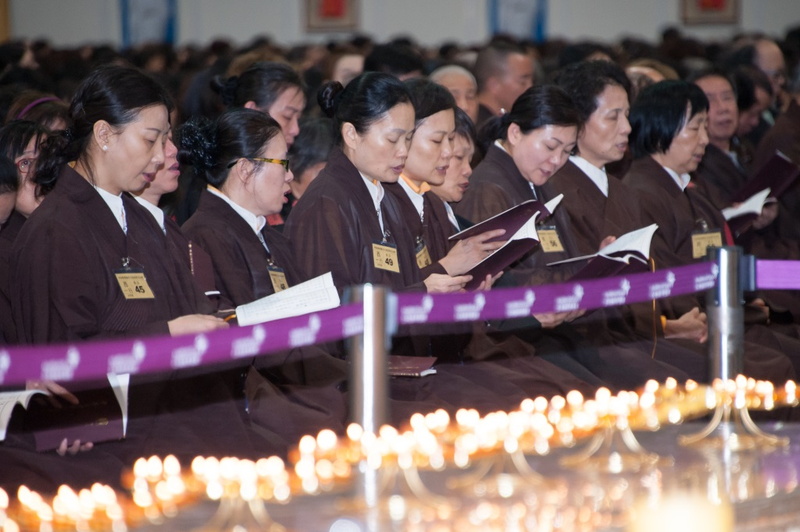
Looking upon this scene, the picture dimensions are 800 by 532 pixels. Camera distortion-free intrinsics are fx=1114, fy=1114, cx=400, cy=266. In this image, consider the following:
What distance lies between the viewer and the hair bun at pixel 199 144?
3129 mm

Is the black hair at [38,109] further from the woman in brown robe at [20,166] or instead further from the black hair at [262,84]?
the black hair at [262,84]

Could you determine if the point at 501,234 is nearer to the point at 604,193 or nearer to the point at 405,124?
the point at 405,124

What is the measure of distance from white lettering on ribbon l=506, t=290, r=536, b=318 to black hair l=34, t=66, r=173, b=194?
3.40ft

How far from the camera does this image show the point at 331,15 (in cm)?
1068

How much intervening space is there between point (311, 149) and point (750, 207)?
1.65 meters

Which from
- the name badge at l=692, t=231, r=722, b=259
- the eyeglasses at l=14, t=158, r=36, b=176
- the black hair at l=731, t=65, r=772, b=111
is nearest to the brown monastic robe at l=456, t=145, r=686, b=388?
the name badge at l=692, t=231, r=722, b=259

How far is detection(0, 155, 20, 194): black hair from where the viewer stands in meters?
Answer: 2.87

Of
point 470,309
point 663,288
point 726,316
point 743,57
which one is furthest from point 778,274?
point 743,57

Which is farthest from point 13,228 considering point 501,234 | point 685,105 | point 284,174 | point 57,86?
point 57,86

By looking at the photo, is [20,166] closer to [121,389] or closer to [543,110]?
[121,389]

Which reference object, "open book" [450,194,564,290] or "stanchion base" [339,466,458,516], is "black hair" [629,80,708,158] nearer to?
"open book" [450,194,564,290]

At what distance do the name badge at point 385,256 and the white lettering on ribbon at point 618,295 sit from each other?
0.67 m

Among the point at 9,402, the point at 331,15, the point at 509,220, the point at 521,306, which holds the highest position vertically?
→ the point at 331,15

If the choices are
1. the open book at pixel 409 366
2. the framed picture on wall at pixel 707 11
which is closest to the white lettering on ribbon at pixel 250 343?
the open book at pixel 409 366
